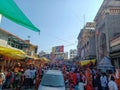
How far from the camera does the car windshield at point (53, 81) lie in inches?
446

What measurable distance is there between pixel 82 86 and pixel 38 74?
16.5 ft

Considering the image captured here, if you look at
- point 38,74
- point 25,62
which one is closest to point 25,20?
point 38,74

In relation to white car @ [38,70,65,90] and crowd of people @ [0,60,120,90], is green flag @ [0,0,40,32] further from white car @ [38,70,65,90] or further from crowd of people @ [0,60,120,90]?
crowd of people @ [0,60,120,90]

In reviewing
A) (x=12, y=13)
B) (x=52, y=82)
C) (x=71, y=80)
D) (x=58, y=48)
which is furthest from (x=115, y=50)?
(x=58, y=48)

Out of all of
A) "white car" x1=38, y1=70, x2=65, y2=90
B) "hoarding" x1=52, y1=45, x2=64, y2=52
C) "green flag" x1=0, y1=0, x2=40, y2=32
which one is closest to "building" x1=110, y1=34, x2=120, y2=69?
"white car" x1=38, y1=70, x2=65, y2=90

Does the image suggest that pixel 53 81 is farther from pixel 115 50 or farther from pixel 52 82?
pixel 115 50

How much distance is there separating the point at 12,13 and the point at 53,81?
27.6 ft

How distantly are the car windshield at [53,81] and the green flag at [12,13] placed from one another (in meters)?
7.48

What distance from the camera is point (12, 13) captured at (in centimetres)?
379

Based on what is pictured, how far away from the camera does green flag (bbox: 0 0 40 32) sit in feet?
11.5

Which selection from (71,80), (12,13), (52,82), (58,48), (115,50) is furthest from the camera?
(58,48)

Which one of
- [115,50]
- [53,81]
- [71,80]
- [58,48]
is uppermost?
[58,48]

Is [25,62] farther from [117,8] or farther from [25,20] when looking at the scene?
[25,20]

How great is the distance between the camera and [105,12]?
27.2 meters
